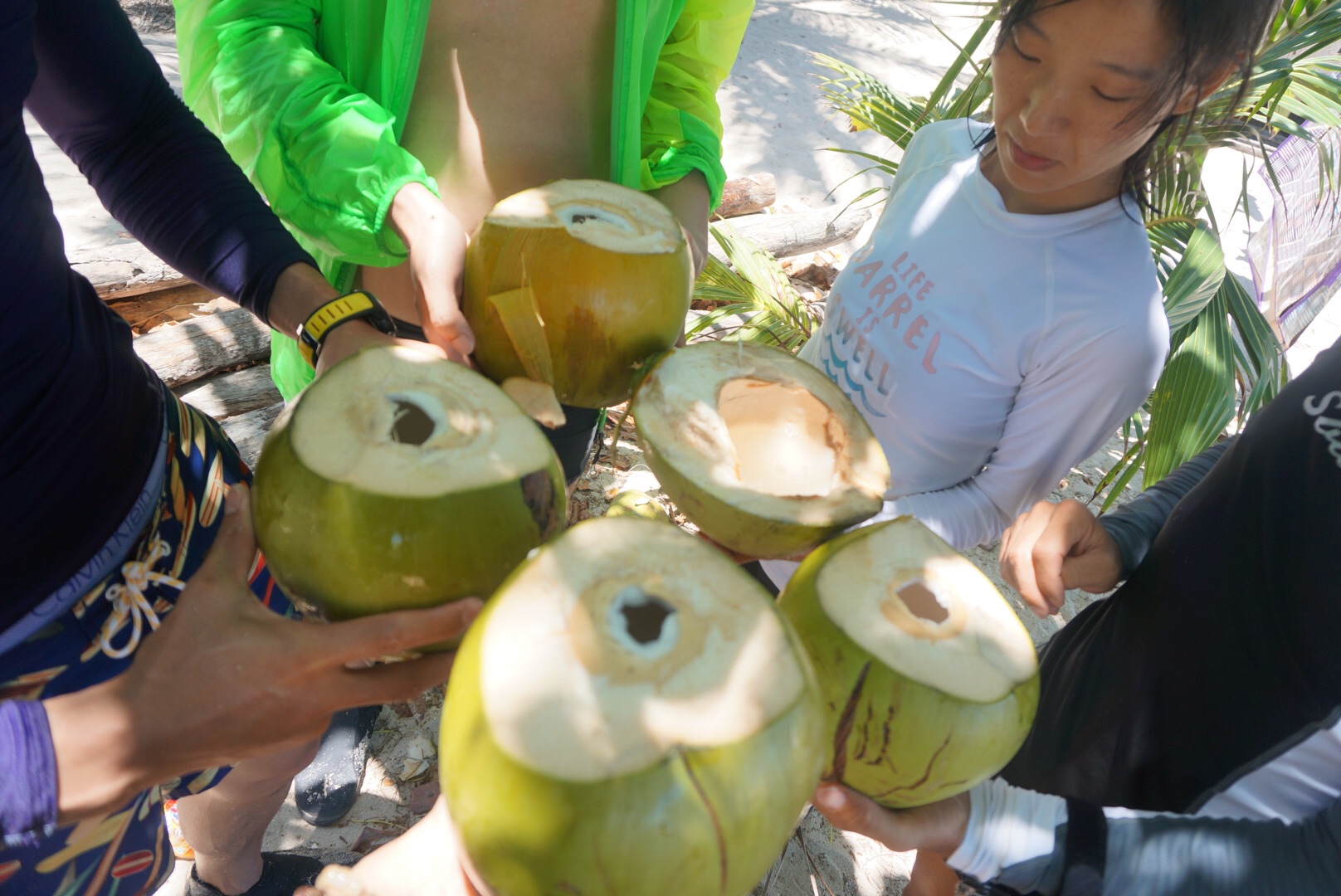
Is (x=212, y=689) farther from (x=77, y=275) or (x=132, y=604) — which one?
(x=77, y=275)

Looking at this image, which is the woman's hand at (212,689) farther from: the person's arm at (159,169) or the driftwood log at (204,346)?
the driftwood log at (204,346)

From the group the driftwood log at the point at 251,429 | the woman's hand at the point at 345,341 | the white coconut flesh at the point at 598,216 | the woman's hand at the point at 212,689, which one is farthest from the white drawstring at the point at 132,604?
the driftwood log at the point at 251,429

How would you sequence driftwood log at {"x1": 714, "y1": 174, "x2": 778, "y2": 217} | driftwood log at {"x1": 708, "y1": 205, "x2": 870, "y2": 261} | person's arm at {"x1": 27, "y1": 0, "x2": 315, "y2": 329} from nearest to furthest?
person's arm at {"x1": 27, "y1": 0, "x2": 315, "y2": 329}
driftwood log at {"x1": 708, "y1": 205, "x2": 870, "y2": 261}
driftwood log at {"x1": 714, "y1": 174, "x2": 778, "y2": 217}

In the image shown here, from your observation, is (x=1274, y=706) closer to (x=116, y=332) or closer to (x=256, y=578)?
(x=256, y=578)

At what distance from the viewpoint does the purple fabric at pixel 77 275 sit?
0.88 metres

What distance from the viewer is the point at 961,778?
85 cm

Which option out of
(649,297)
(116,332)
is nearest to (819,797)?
(649,297)

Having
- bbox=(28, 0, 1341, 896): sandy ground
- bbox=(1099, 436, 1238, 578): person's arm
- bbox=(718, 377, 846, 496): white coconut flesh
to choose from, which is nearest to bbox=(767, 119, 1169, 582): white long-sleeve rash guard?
bbox=(1099, 436, 1238, 578): person's arm

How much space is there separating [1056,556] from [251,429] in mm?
2484

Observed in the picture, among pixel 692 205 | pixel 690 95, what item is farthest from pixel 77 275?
pixel 690 95

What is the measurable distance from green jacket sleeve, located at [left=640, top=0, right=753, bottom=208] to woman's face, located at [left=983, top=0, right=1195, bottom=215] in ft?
1.75

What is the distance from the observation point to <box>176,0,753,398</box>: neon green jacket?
1254mm

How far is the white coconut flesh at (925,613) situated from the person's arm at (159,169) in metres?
0.99

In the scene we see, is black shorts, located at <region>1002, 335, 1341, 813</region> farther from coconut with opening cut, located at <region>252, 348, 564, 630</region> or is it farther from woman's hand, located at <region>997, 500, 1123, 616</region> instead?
coconut with opening cut, located at <region>252, 348, 564, 630</region>
